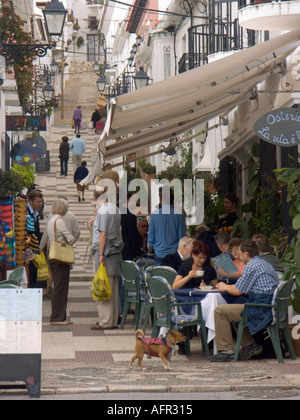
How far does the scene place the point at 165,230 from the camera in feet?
45.5

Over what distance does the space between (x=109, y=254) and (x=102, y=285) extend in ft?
1.68

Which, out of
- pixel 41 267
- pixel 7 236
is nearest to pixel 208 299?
pixel 7 236

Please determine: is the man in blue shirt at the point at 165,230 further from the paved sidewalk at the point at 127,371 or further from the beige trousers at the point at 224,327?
the beige trousers at the point at 224,327

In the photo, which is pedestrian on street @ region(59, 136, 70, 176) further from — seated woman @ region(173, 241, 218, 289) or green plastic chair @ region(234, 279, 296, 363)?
green plastic chair @ region(234, 279, 296, 363)

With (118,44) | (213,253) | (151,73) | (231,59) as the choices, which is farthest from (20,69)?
(118,44)

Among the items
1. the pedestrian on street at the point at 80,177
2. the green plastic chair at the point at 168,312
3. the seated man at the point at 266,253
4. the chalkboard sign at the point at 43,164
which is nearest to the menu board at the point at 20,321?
the green plastic chair at the point at 168,312

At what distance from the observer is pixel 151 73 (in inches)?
1470

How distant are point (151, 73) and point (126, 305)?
2546cm

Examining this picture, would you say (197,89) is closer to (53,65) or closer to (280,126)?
(280,126)

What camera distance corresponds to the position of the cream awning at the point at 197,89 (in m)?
11.1

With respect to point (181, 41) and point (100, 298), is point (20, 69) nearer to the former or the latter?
point (100, 298)

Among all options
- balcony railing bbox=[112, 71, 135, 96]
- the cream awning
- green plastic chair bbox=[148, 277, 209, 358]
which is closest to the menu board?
green plastic chair bbox=[148, 277, 209, 358]

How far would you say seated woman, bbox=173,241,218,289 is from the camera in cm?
1071

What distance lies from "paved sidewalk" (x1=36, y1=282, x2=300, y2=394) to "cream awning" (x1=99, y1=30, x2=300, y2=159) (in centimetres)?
268
